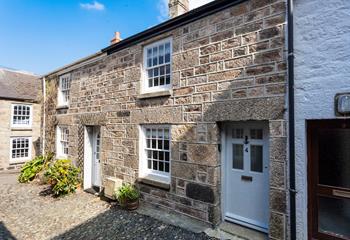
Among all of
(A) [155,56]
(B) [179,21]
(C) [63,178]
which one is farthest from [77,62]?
(B) [179,21]

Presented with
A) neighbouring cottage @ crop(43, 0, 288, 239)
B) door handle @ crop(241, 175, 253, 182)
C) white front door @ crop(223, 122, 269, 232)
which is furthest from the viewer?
door handle @ crop(241, 175, 253, 182)

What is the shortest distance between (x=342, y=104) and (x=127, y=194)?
5.43m

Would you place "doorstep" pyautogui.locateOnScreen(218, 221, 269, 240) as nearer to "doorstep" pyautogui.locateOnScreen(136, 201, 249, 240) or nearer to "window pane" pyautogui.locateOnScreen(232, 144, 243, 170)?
"doorstep" pyautogui.locateOnScreen(136, 201, 249, 240)

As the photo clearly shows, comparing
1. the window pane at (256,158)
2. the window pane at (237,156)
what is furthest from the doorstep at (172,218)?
the window pane at (256,158)

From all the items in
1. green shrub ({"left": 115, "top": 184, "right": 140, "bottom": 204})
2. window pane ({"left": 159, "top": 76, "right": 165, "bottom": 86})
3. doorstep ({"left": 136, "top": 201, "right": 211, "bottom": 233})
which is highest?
window pane ({"left": 159, "top": 76, "right": 165, "bottom": 86})

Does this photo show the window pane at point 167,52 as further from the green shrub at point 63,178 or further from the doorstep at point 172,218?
the green shrub at point 63,178

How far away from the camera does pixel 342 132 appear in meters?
3.65

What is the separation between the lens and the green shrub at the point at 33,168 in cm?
1048

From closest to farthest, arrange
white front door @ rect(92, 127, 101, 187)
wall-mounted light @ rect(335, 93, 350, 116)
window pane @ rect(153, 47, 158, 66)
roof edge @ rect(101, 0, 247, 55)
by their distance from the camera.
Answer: wall-mounted light @ rect(335, 93, 350, 116) → roof edge @ rect(101, 0, 247, 55) → window pane @ rect(153, 47, 158, 66) → white front door @ rect(92, 127, 101, 187)

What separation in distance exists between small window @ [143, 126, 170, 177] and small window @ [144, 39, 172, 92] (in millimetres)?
1217

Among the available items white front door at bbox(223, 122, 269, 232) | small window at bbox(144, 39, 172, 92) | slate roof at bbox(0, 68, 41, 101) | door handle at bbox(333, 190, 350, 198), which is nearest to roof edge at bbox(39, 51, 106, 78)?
small window at bbox(144, 39, 172, 92)

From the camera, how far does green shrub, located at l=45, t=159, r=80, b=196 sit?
25.5 ft

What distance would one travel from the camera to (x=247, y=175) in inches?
189

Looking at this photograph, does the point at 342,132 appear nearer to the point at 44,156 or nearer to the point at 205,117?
the point at 205,117
